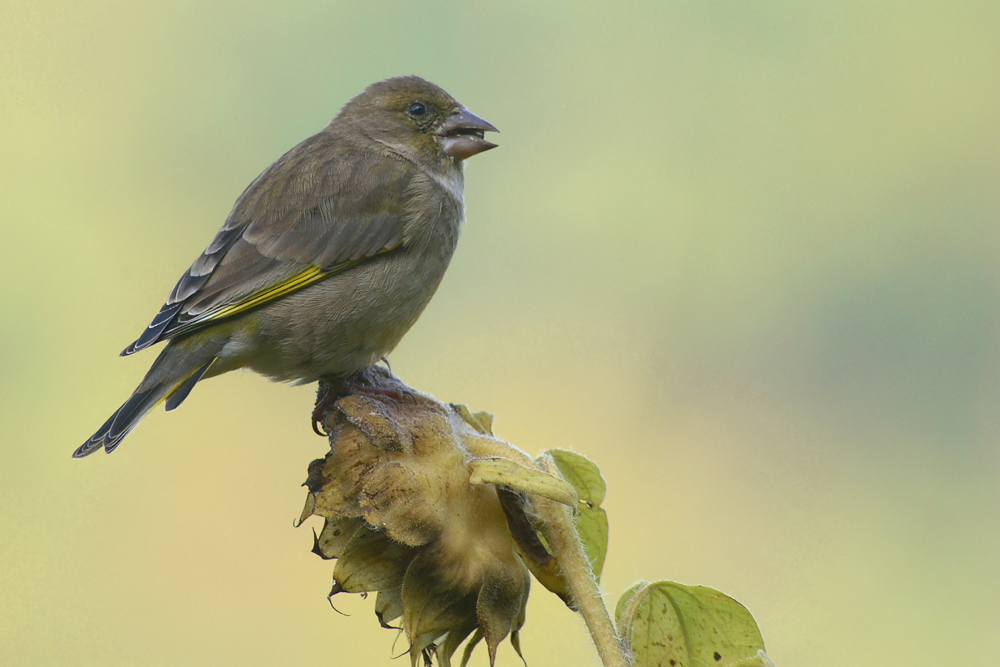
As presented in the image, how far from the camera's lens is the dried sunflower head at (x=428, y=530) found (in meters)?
1.91

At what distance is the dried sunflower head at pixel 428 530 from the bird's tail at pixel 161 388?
1.18 m

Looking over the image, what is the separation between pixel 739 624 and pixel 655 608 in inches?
6.2

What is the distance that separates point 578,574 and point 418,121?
2821 mm

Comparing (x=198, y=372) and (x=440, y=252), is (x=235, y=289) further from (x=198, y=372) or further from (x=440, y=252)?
(x=440, y=252)

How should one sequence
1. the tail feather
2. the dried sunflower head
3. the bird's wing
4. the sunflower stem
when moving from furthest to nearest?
the bird's wing, the tail feather, the dried sunflower head, the sunflower stem

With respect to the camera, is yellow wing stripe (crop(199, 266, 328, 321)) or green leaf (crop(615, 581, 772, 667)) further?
yellow wing stripe (crop(199, 266, 328, 321))

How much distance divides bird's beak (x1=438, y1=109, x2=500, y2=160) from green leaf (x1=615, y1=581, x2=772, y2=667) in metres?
2.55

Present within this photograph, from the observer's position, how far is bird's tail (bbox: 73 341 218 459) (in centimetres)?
299

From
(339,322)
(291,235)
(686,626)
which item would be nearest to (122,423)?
(339,322)

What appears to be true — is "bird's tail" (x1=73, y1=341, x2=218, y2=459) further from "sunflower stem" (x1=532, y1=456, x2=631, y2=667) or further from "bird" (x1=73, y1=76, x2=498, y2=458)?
"sunflower stem" (x1=532, y1=456, x2=631, y2=667)

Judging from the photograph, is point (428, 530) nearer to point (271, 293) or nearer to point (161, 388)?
point (161, 388)

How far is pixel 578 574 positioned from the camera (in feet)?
5.75

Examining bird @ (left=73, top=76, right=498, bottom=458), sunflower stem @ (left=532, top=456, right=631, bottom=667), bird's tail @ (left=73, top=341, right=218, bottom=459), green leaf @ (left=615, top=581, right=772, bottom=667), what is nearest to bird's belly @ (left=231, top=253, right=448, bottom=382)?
bird @ (left=73, top=76, right=498, bottom=458)

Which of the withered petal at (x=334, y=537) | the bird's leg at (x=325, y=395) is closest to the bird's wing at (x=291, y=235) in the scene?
the bird's leg at (x=325, y=395)
